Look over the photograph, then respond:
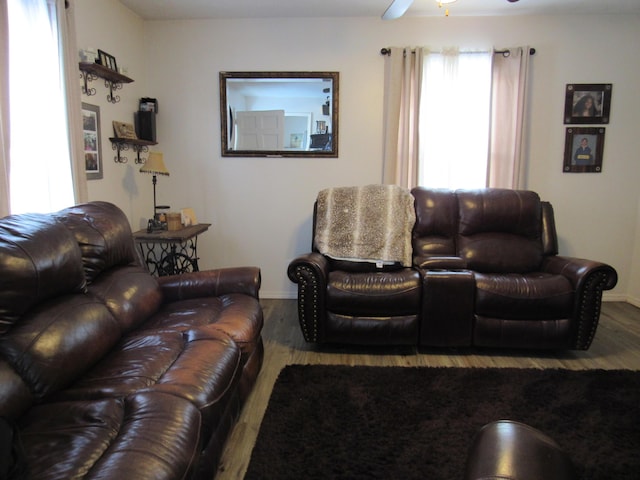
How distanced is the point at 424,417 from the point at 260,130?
2.84m

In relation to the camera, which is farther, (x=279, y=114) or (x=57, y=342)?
(x=279, y=114)

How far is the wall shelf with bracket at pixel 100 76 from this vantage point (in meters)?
2.82

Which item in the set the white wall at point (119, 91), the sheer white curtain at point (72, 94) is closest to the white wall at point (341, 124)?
the white wall at point (119, 91)

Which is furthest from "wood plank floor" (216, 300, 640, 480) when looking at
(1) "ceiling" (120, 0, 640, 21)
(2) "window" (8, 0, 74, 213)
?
(1) "ceiling" (120, 0, 640, 21)

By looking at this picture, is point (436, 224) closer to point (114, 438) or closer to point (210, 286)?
point (210, 286)

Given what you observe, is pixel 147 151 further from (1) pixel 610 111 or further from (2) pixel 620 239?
(2) pixel 620 239

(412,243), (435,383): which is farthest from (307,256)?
(435,383)

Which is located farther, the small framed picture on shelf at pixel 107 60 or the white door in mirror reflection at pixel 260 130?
the white door in mirror reflection at pixel 260 130

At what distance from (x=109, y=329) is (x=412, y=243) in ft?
7.30

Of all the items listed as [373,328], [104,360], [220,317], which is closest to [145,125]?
[220,317]

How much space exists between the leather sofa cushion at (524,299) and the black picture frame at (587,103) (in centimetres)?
187

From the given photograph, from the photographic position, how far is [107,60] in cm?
309

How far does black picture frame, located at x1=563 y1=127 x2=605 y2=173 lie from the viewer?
374cm

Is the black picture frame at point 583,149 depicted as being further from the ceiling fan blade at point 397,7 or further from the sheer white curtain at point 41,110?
the sheer white curtain at point 41,110
